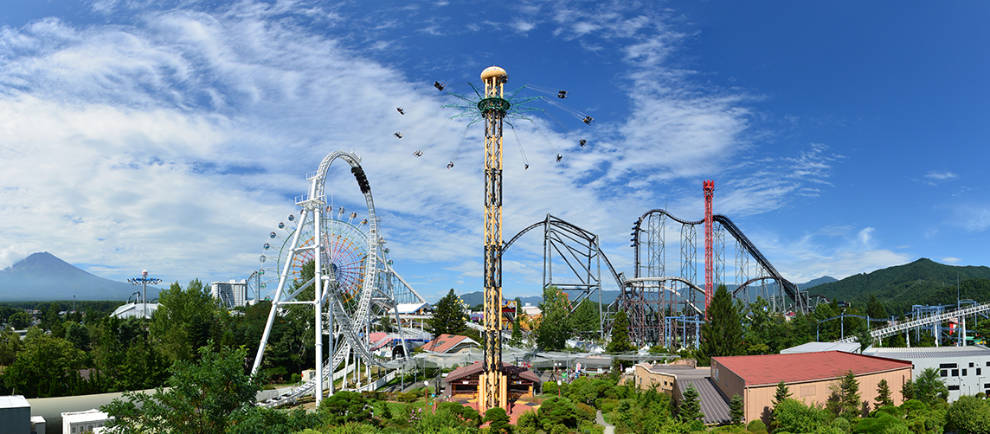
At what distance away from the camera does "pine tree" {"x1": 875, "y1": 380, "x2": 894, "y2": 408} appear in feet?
111

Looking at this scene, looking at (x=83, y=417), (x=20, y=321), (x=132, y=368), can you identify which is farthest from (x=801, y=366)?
(x=20, y=321)

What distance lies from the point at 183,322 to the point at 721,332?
47715 millimetres

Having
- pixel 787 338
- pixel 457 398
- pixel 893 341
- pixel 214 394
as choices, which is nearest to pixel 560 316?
pixel 787 338

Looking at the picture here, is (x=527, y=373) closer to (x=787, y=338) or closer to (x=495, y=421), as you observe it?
(x=495, y=421)

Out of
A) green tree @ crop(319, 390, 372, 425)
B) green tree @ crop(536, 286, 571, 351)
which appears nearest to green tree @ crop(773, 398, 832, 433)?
green tree @ crop(319, 390, 372, 425)

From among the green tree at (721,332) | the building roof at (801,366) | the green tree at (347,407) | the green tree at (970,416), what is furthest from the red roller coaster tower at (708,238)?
the green tree at (347,407)

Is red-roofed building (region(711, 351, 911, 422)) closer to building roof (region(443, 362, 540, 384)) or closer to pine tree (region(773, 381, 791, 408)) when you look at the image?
pine tree (region(773, 381, 791, 408))

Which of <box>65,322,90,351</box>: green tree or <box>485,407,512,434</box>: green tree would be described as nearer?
<box>485,407,512,434</box>: green tree

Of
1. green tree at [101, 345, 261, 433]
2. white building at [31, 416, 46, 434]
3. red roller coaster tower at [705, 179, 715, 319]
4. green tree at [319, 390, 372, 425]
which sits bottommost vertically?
white building at [31, 416, 46, 434]

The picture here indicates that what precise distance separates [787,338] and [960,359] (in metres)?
19.0

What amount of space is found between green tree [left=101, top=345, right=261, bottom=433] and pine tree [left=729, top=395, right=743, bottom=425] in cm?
2243

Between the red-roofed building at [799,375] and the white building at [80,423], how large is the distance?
105 ft

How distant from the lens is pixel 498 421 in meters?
30.4

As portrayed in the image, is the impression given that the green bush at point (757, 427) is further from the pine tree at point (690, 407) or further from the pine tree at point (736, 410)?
the pine tree at point (690, 407)
